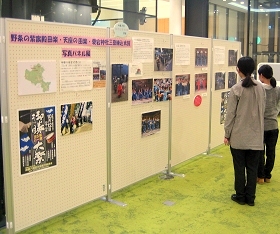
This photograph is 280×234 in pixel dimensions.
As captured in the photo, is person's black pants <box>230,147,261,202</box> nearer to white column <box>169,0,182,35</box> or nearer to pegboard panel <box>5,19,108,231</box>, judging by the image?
pegboard panel <box>5,19,108,231</box>

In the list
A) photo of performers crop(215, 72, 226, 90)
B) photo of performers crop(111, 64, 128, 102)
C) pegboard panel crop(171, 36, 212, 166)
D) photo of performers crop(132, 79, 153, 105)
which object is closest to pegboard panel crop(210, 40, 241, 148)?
photo of performers crop(215, 72, 226, 90)

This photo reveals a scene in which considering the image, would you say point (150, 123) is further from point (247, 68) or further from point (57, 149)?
point (57, 149)

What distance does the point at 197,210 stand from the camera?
3566mm

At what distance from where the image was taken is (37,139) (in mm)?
2941

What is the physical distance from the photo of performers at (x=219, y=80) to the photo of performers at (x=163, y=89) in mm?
1330

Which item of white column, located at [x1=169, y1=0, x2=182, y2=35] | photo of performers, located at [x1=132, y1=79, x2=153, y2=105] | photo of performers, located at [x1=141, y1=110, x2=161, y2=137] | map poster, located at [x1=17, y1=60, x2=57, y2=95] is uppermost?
white column, located at [x1=169, y1=0, x2=182, y2=35]

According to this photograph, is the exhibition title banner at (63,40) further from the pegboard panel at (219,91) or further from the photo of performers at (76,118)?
the pegboard panel at (219,91)

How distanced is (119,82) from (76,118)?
0.65 meters

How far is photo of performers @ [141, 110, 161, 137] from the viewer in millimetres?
4078

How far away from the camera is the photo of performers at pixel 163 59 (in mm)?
4129

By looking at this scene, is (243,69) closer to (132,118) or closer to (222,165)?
(132,118)

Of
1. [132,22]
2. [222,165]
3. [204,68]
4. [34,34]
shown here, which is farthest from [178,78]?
[132,22]

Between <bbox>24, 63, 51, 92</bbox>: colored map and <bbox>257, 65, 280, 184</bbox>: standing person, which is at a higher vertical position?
<bbox>24, 63, 51, 92</bbox>: colored map

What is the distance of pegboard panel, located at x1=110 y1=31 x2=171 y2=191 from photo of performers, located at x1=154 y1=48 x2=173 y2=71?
0.05 meters
